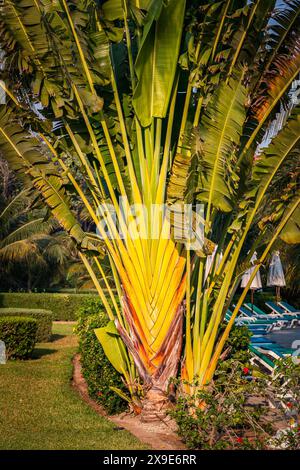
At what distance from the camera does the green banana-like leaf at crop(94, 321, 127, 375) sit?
27.1 ft

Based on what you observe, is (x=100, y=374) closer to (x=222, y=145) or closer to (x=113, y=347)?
(x=113, y=347)

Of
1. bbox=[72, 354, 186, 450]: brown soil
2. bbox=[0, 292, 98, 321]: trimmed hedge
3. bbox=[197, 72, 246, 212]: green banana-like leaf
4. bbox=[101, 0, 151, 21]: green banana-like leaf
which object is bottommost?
bbox=[72, 354, 186, 450]: brown soil

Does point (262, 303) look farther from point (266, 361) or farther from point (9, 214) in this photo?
point (266, 361)

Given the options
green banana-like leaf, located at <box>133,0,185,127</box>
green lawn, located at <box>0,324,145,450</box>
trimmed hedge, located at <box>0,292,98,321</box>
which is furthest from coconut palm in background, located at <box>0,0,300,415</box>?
trimmed hedge, located at <box>0,292,98,321</box>

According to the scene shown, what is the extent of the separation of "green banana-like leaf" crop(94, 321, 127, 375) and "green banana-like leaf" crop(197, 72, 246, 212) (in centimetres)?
226

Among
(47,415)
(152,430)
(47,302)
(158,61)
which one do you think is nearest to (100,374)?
(47,415)

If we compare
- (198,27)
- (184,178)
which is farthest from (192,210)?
(198,27)

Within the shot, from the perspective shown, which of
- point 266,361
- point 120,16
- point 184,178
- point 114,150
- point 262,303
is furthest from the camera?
point 262,303

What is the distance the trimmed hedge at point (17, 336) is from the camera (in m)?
12.8

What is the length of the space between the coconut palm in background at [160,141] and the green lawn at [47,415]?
2.73 feet

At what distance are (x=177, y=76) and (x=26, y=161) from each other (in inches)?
91.4

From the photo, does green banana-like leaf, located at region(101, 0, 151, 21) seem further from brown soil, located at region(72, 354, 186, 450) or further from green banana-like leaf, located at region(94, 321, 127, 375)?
brown soil, located at region(72, 354, 186, 450)

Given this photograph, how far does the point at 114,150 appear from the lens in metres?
8.36

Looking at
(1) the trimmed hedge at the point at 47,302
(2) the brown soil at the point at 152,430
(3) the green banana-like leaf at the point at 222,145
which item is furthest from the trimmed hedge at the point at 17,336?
(1) the trimmed hedge at the point at 47,302
